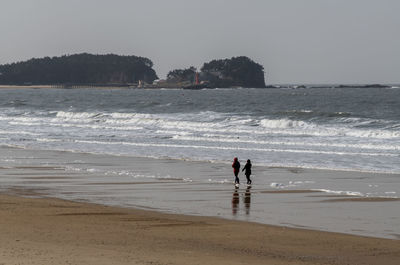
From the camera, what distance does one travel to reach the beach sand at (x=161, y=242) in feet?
41.4

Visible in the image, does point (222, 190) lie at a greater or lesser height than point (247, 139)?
lesser

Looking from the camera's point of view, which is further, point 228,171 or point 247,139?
point 247,139

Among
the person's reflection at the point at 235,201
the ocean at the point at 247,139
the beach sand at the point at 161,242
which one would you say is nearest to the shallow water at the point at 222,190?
the person's reflection at the point at 235,201

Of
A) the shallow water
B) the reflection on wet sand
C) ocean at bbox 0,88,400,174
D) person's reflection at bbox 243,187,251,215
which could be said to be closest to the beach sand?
the shallow water

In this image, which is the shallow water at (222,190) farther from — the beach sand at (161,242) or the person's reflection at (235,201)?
the beach sand at (161,242)

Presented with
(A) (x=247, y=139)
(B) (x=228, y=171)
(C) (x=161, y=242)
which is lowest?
(C) (x=161, y=242)

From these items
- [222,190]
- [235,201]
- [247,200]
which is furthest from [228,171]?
[235,201]

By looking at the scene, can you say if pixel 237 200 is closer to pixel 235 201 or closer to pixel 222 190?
pixel 235 201

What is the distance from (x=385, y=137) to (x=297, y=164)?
16999 millimetres

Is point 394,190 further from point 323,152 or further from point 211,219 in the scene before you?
point 323,152

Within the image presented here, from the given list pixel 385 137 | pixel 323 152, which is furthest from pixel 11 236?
pixel 385 137

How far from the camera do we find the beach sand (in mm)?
12633

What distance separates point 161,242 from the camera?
1416cm

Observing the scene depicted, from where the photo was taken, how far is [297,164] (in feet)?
99.5
